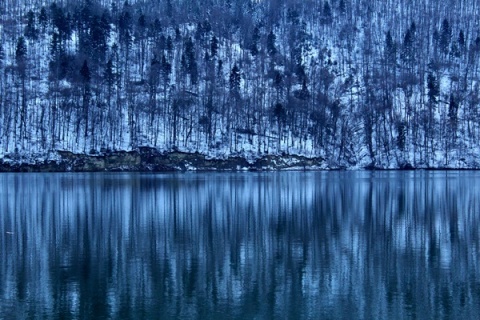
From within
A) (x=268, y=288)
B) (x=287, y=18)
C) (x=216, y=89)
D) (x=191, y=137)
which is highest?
(x=287, y=18)

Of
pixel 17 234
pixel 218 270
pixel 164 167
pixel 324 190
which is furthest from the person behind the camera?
pixel 164 167

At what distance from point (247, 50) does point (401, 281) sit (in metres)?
145

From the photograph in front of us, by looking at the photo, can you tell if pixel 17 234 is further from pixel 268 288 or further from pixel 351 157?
pixel 351 157

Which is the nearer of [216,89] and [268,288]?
[268,288]

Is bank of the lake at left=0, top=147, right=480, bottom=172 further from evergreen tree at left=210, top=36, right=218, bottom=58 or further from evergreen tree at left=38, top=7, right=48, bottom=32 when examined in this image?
evergreen tree at left=38, top=7, right=48, bottom=32

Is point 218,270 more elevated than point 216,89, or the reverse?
point 216,89

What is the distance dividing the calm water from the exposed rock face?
203ft

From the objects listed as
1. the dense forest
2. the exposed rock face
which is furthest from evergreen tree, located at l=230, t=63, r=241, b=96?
the exposed rock face

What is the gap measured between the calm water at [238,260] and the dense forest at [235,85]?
76.6m

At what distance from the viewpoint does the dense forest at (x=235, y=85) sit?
124 meters

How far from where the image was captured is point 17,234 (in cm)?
3331

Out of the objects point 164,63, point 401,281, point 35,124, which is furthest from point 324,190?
point 164,63

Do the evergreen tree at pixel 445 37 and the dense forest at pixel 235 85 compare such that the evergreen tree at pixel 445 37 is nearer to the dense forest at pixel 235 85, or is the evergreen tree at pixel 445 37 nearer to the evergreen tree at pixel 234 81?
the dense forest at pixel 235 85

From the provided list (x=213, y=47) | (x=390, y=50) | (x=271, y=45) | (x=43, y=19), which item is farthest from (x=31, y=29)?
(x=390, y=50)
